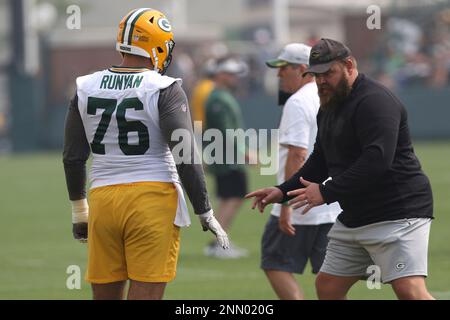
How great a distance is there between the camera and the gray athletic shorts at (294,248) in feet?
29.8

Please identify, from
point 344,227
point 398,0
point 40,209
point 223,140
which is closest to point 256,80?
point 398,0

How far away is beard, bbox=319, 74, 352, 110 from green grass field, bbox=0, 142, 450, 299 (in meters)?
3.45

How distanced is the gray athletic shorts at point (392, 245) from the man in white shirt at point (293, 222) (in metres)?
1.62

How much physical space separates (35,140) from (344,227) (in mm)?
27972

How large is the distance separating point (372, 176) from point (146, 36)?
1.58 metres

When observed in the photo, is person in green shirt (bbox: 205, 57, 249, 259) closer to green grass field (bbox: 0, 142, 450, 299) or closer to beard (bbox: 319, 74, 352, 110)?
green grass field (bbox: 0, 142, 450, 299)

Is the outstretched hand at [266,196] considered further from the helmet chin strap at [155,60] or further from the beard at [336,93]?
the helmet chin strap at [155,60]

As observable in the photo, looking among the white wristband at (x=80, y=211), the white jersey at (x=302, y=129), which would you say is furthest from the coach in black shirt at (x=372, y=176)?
the white jersey at (x=302, y=129)

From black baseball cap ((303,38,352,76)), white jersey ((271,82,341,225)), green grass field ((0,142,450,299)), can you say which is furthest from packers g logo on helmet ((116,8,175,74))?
green grass field ((0,142,450,299))

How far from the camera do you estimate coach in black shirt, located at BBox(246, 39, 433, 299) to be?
267 inches

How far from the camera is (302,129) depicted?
8.77m
